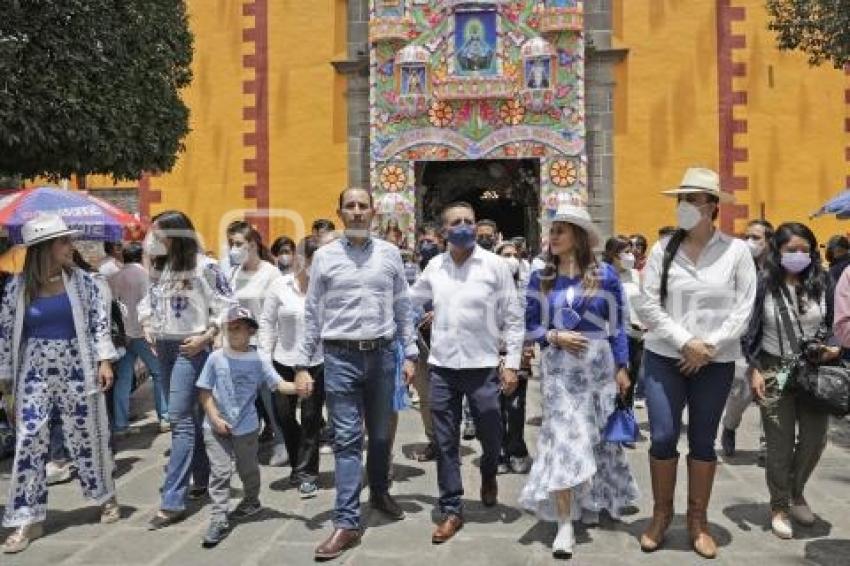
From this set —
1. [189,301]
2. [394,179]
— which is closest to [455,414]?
[189,301]

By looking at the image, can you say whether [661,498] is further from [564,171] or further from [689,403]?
[564,171]

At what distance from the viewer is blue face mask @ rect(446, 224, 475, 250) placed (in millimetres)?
4547

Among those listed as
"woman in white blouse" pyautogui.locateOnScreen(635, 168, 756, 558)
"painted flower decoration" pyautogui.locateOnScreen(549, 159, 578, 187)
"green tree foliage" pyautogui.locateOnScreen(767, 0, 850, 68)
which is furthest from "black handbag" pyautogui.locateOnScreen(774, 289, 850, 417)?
"painted flower decoration" pyautogui.locateOnScreen(549, 159, 578, 187)

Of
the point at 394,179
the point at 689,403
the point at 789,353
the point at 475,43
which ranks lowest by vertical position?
the point at 689,403

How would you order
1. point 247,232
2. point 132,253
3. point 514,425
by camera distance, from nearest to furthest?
point 514,425, point 247,232, point 132,253

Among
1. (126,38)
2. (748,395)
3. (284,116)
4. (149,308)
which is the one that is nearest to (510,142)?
(284,116)

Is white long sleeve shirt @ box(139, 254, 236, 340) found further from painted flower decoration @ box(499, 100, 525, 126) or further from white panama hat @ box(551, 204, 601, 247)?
painted flower decoration @ box(499, 100, 525, 126)

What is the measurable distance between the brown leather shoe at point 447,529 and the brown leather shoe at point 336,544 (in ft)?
1.43

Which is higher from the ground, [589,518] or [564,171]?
[564,171]

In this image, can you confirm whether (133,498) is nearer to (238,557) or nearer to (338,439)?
(238,557)

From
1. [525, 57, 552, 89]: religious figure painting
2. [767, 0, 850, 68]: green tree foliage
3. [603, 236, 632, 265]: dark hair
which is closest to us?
[603, 236, 632, 265]: dark hair

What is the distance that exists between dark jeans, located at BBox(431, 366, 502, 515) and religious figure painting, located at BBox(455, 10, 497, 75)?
9003 mm

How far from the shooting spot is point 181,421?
4.79m

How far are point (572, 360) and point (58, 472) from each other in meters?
3.86
